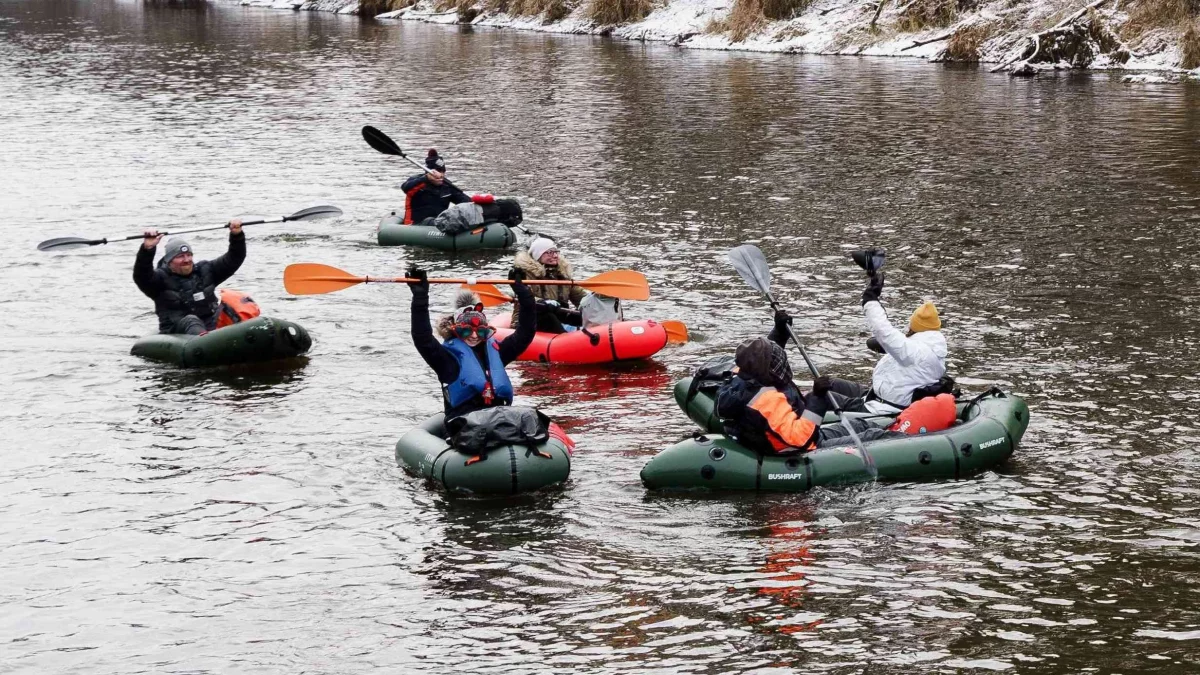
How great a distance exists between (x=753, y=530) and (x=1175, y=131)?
20862mm

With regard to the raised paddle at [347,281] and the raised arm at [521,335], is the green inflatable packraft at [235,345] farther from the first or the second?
the raised arm at [521,335]

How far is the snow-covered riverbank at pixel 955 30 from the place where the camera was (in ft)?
121

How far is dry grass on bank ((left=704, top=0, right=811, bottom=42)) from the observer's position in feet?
151

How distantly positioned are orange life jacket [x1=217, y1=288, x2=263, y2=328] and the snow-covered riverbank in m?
27.0

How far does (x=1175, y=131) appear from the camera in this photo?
27.9m

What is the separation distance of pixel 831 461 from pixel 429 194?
463 inches

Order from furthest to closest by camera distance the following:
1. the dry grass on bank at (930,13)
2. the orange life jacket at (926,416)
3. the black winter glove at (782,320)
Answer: the dry grass on bank at (930,13), the black winter glove at (782,320), the orange life jacket at (926,416)

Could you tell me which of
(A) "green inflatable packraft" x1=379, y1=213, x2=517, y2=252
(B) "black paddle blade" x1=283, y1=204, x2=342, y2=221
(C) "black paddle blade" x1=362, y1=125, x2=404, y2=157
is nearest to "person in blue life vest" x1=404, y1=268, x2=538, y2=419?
(B) "black paddle blade" x1=283, y1=204, x2=342, y2=221

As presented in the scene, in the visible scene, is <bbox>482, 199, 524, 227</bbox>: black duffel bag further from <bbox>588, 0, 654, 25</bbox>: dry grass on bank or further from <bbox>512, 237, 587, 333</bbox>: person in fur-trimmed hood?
<bbox>588, 0, 654, 25</bbox>: dry grass on bank

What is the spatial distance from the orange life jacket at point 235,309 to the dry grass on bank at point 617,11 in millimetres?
37682

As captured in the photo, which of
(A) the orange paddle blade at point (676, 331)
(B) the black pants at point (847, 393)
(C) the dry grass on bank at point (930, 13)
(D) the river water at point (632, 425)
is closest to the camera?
(D) the river water at point (632, 425)

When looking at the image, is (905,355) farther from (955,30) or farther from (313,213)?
(955,30)

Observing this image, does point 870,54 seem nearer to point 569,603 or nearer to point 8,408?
point 8,408

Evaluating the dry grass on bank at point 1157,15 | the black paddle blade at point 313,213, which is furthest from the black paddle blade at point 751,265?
the dry grass on bank at point 1157,15
